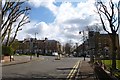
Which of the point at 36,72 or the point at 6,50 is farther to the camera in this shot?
the point at 6,50

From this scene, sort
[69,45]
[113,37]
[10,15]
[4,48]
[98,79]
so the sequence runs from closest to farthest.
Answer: [98,79] → [113,37] → [10,15] → [4,48] → [69,45]

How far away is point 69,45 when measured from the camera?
15100 centimetres

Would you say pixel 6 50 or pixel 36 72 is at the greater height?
pixel 6 50

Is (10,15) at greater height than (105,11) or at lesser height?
greater

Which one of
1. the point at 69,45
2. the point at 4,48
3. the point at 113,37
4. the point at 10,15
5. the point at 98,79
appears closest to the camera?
the point at 98,79

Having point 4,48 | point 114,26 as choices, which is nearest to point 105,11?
point 114,26

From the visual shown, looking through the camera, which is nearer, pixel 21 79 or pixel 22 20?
pixel 21 79

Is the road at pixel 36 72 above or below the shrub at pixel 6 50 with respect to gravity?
below

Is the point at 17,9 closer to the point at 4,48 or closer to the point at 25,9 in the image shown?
the point at 25,9

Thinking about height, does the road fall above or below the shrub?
below

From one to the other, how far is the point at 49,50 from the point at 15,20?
103 m

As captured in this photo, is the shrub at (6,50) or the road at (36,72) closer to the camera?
the road at (36,72)

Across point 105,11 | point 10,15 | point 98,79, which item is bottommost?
point 98,79

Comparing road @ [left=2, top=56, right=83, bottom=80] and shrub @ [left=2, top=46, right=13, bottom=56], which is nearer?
road @ [left=2, top=56, right=83, bottom=80]
